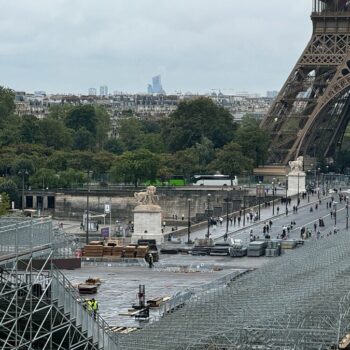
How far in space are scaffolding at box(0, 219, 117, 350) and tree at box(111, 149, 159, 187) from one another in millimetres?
77721

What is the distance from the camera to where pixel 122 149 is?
470 ft

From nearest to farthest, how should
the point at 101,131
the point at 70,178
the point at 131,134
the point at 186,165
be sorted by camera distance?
the point at 70,178, the point at 186,165, the point at 101,131, the point at 131,134

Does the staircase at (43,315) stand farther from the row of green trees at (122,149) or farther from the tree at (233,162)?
the tree at (233,162)

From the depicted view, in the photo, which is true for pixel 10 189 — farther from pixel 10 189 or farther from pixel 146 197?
pixel 146 197

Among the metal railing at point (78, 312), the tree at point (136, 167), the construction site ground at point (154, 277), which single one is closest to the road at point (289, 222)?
the construction site ground at point (154, 277)

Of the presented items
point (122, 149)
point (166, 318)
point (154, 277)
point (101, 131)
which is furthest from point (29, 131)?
point (166, 318)

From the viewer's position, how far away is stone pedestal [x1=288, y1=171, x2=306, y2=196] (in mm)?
97062

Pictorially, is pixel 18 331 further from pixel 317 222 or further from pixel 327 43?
pixel 327 43

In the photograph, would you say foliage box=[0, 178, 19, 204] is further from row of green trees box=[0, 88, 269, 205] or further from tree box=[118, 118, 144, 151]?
tree box=[118, 118, 144, 151]

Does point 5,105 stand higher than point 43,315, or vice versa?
point 5,105

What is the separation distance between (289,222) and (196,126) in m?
41.7

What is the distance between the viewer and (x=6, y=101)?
142 m

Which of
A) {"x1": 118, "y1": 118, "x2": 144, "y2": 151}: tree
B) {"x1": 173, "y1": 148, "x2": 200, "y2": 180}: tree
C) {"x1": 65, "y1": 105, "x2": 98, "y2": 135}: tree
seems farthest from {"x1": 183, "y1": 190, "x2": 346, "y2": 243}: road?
{"x1": 65, "y1": 105, "x2": 98, "y2": 135}: tree

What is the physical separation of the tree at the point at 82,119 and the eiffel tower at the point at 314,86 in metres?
33.6
